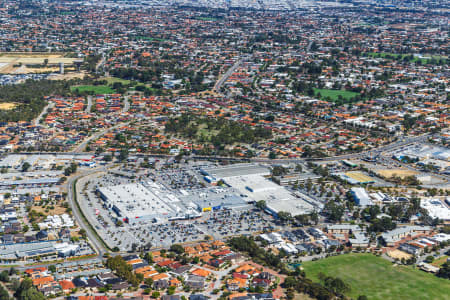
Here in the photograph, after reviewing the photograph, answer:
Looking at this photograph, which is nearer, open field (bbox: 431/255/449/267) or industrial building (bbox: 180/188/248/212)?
open field (bbox: 431/255/449/267)

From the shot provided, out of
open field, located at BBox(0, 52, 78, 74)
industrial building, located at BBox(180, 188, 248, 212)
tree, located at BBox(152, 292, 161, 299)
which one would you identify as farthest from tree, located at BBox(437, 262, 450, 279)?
open field, located at BBox(0, 52, 78, 74)

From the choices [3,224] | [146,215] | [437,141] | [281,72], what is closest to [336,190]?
[146,215]

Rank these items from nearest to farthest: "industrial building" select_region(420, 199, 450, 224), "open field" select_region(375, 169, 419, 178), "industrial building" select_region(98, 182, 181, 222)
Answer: "industrial building" select_region(98, 182, 181, 222) < "industrial building" select_region(420, 199, 450, 224) < "open field" select_region(375, 169, 419, 178)

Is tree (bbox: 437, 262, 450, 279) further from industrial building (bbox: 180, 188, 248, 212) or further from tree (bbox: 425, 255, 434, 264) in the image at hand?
industrial building (bbox: 180, 188, 248, 212)

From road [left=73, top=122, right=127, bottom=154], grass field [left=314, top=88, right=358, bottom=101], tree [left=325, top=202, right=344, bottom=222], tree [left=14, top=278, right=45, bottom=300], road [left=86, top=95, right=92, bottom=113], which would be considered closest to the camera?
tree [left=14, top=278, right=45, bottom=300]

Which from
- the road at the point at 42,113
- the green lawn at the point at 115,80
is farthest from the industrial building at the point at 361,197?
the green lawn at the point at 115,80

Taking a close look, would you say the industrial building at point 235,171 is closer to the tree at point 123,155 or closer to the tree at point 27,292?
the tree at point 123,155

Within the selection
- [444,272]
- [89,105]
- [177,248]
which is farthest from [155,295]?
[89,105]
